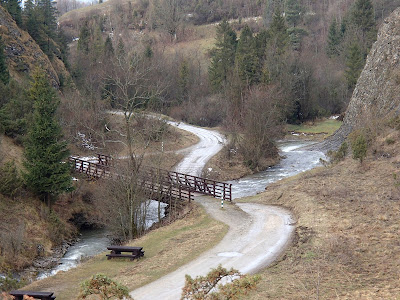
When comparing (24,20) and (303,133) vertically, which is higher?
(24,20)

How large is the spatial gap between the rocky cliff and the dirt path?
125ft

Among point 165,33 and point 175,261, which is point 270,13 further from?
point 175,261

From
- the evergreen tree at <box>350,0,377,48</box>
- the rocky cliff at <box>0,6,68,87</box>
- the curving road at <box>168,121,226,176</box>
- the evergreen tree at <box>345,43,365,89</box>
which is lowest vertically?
the curving road at <box>168,121,226,176</box>

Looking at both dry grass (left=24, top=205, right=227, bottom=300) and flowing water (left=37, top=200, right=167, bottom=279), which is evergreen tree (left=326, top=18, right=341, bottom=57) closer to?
flowing water (left=37, top=200, right=167, bottom=279)

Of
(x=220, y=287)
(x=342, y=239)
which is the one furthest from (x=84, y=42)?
(x=220, y=287)

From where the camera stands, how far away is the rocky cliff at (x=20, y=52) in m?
56.2

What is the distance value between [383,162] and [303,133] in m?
33.8

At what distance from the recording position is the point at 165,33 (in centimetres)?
12250

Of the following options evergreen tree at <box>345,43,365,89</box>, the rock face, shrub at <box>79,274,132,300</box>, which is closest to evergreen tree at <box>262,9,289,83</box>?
evergreen tree at <box>345,43,365,89</box>

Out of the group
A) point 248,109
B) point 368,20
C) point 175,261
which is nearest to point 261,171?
point 248,109

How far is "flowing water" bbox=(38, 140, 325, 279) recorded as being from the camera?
2353 cm

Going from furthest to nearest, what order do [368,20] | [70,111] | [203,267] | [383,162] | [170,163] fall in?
[368,20] < [70,111] < [170,163] < [383,162] < [203,267]

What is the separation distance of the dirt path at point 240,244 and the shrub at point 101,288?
4.30 m

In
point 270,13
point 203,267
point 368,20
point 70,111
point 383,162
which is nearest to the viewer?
point 203,267
